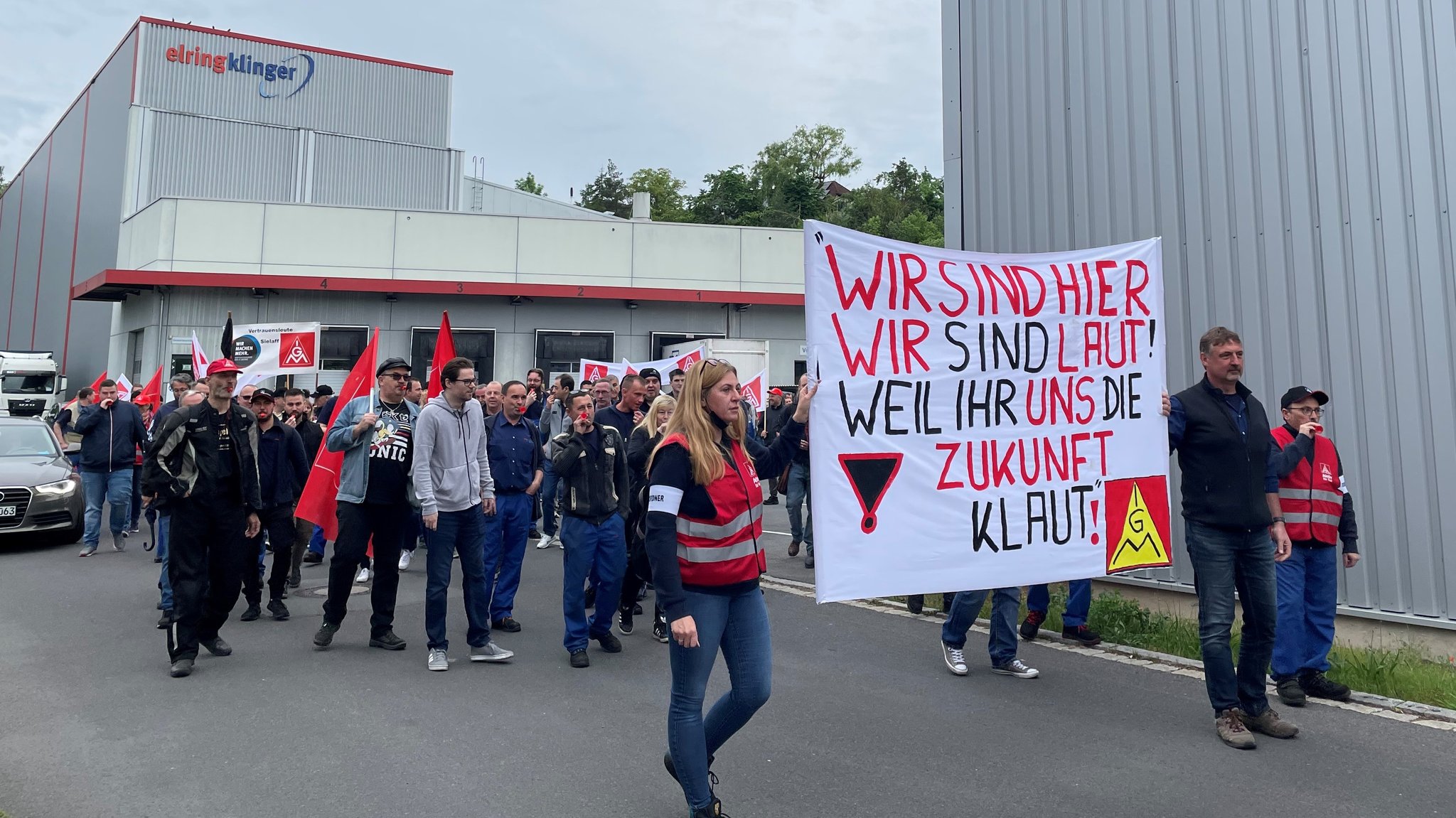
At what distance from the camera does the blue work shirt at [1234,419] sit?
17.3ft

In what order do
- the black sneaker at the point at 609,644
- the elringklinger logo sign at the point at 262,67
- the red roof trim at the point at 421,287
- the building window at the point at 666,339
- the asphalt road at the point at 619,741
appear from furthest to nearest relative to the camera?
the elringklinger logo sign at the point at 262,67 < the building window at the point at 666,339 < the red roof trim at the point at 421,287 < the black sneaker at the point at 609,644 < the asphalt road at the point at 619,741

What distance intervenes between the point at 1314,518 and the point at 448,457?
5.51 m

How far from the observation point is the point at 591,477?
7133 mm

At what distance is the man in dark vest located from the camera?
511 centimetres

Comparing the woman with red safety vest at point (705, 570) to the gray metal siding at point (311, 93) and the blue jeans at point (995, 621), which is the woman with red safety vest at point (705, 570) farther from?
the gray metal siding at point (311, 93)

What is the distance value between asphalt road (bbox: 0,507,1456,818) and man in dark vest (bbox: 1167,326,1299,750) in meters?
0.29

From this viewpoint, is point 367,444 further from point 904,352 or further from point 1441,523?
point 1441,523

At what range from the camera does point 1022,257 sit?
213 inches

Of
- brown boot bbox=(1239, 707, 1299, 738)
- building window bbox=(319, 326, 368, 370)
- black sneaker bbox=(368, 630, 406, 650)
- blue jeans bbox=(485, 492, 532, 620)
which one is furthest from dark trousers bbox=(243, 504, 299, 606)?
building window bbox=(319, 326, 368, 370)

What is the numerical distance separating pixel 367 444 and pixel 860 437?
155 inches

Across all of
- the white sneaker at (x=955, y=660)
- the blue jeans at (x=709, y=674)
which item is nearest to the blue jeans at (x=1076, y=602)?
the white sneaker at (x=955, y=660)

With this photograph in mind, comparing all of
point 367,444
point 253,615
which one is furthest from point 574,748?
point 253,615

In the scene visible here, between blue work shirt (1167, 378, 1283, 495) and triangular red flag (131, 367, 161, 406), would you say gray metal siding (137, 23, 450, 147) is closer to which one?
triangular red flag (131, 367, 161, 406)

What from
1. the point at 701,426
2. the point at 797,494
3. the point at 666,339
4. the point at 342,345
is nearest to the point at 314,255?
the point at 342,345
